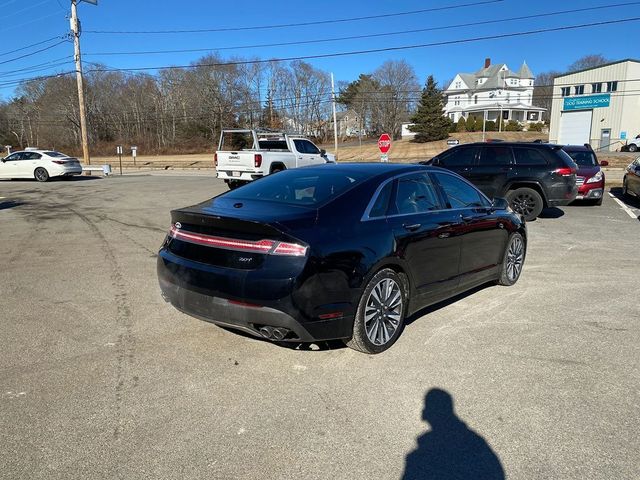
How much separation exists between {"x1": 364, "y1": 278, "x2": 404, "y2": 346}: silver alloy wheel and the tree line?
72.8m

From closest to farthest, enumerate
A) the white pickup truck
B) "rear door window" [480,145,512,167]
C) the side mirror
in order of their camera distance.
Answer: the side mirror, "rear door window" [480,145,512,167], the white pickup truck

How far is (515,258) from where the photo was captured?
6125 millimetres

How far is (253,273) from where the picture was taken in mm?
3459

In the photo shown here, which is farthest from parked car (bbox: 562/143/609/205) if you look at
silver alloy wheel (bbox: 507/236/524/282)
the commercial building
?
the commercial building

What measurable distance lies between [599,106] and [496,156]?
54063 millimetres

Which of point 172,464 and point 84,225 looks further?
point 84,225

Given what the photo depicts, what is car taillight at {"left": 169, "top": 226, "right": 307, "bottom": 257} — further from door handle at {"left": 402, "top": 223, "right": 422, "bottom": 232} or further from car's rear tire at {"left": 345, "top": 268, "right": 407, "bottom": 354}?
door handle at {"left": 402, "top": 223, "right": 422, "bottom": 232}

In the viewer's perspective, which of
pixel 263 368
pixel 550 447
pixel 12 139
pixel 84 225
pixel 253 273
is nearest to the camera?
pixel 550 447

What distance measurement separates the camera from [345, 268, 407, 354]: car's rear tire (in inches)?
150

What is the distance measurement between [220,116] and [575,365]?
8349 cm

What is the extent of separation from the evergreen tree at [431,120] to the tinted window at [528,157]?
199 ft

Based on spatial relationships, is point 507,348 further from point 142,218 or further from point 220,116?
point 220,116

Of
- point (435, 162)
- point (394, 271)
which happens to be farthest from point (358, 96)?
point (394, 271)

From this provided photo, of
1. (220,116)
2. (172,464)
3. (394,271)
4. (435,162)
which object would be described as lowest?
(172,464)
